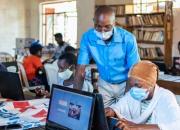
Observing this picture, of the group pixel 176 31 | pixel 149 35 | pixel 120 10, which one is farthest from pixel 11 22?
pixel 176 31

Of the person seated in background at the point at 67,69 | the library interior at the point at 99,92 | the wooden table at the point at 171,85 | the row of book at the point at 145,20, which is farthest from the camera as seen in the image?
the row of book at the point at 145,20

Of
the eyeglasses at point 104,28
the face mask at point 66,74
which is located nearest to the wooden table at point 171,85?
the face mask at point 66,74

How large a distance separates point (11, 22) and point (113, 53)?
10158 millimetres

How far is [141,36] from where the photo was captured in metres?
8.42

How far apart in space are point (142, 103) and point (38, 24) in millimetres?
10797

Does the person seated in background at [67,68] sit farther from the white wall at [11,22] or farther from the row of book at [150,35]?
the white wall at [11,22]

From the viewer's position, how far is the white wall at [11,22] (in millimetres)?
12117

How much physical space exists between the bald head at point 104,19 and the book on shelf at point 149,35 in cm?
557

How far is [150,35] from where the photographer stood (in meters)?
8.20

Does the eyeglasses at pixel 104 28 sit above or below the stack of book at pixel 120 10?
below

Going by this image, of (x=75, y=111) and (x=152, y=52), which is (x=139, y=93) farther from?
(x=152, y=52)

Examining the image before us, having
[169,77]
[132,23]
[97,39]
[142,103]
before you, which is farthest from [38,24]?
[142,103]

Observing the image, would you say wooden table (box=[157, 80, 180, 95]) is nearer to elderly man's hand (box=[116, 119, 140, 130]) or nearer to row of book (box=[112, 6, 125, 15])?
elderly man's hand (box=[116, 119, 140, 130])

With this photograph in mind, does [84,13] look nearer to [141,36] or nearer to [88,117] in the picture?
[141,36]
